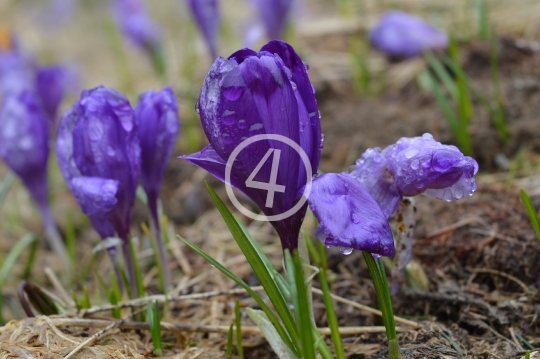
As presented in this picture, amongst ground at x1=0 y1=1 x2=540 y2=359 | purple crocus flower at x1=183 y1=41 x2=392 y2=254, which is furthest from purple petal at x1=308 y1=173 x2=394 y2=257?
ground at x1=0 y1=1 x2=540 y2=359

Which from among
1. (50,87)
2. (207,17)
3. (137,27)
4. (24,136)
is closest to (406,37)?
(207,17)

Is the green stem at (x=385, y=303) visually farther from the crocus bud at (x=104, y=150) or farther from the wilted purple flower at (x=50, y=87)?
the wilted purple flower at (x=50, y=87)

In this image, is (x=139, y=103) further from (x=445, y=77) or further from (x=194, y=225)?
(x=445, y=77)

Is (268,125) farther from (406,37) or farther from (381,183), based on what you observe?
(406,37)

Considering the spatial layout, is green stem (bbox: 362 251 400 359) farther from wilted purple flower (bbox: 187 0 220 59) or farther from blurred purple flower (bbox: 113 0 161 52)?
blurred purple flower (bbox: 113 0 161 52)

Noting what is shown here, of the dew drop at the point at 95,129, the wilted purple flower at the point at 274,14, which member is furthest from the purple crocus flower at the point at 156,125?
the wilted purple flower at the point at 274,14

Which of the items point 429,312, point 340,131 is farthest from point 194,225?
point 429,312
